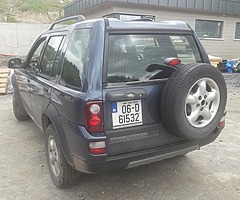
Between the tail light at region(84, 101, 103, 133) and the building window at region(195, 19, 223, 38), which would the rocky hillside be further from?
the tail light at region(84, 101, 103, 133)

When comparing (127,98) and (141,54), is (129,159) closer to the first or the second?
(127,98)

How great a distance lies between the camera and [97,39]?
2.48 metres

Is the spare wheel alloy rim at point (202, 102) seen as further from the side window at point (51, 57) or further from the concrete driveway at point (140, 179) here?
the side window at point (51, 57)

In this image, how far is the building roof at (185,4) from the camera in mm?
12301

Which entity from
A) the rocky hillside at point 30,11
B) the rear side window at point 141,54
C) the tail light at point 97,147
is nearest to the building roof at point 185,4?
the rear side window at point 141,54

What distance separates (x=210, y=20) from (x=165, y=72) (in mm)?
13717

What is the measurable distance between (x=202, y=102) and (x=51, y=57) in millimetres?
1925

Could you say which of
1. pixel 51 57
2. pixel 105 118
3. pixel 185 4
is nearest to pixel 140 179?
pixel 105 118

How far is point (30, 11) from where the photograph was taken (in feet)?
94.4

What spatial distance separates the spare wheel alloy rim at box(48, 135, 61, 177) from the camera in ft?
9.86

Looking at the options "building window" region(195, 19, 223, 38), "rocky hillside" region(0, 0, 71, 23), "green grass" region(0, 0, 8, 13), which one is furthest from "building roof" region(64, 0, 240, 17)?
"green grass" region(0, 0, 8, 13)

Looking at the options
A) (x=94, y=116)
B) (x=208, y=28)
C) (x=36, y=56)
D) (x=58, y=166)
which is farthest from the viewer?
(x=208, y=28)

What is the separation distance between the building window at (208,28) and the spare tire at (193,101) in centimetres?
1290

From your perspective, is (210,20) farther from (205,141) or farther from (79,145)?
(79,145)
